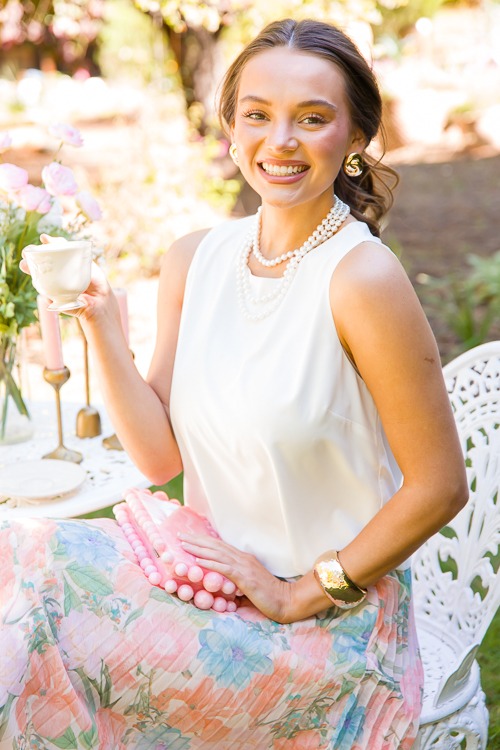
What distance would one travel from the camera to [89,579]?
64.4 inches

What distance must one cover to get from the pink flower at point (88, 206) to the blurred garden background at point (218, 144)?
0.16m

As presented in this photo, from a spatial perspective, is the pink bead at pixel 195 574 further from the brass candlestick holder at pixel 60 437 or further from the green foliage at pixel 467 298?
the green foliage at pixel 467 298

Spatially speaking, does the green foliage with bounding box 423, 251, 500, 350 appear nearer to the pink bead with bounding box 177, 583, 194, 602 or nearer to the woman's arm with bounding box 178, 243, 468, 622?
the woman's arm with bounding box 178, 243, 468, 622

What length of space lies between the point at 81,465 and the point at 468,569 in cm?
101

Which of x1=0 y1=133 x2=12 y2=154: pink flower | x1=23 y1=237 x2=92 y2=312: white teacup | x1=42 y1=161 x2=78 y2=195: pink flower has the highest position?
x1=0 y1=133 x2=12 y2=154: pink flower

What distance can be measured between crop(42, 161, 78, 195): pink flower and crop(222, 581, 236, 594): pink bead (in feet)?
3.37

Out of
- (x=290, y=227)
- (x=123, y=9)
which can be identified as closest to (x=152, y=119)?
(x=290, y=227)

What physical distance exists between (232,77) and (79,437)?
3.68 ft

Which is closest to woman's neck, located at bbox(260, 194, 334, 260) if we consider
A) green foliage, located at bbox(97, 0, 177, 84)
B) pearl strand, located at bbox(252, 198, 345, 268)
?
pearl strand, located at bbox(252, 198, 345, 268)

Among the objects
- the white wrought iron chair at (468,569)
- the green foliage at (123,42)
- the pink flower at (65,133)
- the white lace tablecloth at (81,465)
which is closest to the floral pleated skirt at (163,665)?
the white wrought iron chair at (468,569)

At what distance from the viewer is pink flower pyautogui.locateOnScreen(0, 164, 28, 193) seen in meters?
2.21

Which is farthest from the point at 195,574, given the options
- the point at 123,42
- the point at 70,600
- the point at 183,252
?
the point at 123,42

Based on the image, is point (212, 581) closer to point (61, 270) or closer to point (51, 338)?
point (61, 270)

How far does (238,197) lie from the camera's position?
7.79 metres
